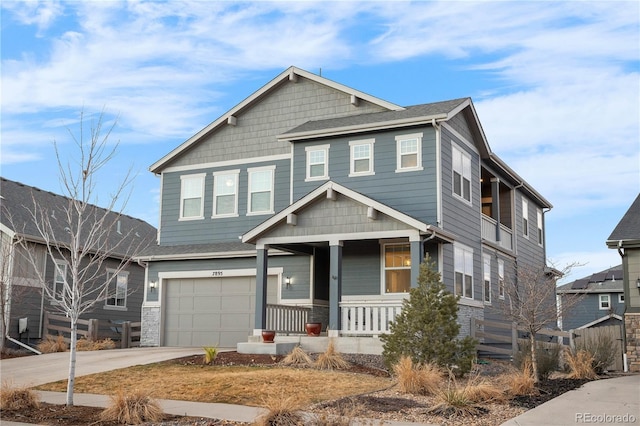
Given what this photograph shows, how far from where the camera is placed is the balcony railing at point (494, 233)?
2453cm

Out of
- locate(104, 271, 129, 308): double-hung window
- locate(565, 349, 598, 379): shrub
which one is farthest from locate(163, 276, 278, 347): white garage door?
locate(565, 349, 598, 379): shrub

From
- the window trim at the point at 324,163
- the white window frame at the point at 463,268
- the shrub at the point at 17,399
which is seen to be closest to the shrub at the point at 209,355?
the shrub at the point at 17,399

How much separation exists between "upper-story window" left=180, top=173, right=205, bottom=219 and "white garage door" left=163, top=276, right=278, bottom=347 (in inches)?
95.0

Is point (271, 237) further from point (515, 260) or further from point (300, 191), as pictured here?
point (515, 260)

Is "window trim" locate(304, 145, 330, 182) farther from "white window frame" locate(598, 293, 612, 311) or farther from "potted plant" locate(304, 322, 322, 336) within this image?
"white window frame" locate(598, 293, 612, 311)

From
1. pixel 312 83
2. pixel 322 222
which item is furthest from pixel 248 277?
pixel 312 83

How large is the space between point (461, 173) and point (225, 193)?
8399 millimetres

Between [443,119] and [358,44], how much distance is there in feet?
13.0

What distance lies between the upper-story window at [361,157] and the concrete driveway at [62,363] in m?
7.52

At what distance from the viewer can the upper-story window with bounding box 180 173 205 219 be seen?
997 inches

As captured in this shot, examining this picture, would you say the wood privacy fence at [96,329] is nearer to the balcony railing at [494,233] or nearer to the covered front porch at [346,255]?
the covered front porch at [346,255]

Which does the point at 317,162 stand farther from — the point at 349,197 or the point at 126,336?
the point at 126,336

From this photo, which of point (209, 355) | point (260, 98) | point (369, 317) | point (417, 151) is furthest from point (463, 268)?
point (260, 98)

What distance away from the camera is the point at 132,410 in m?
10.6
